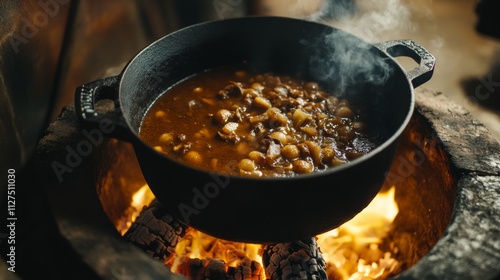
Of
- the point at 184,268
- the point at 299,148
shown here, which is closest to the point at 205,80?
the point at 299,148

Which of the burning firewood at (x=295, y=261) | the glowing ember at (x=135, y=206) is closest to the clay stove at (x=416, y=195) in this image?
the glowing ember at (x=135, y=206)

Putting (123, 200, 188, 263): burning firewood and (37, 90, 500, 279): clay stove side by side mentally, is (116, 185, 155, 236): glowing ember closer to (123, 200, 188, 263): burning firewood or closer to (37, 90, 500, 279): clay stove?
(37, 90, 500, 279): clay stove

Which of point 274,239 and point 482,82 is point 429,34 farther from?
point 274,239

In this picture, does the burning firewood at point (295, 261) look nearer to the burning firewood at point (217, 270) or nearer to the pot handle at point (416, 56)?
the burning firewood at point (217, 270)

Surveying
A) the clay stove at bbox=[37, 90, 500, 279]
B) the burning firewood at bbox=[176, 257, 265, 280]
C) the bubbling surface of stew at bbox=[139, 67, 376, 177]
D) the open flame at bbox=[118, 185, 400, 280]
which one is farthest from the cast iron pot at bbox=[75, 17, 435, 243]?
the open flame at bbox=[118, 185, 400, 280]

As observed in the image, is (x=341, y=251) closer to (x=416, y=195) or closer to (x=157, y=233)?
(x=416, y=195)
